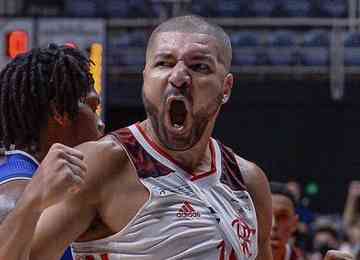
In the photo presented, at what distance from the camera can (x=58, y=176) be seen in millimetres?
2871

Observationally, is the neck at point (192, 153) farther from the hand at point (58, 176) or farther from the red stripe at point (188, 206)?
the hand at point (58, 176)

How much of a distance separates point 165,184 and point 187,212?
11 cm

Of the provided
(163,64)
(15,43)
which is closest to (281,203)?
(163,64)

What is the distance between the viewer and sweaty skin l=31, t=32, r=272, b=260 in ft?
10.7

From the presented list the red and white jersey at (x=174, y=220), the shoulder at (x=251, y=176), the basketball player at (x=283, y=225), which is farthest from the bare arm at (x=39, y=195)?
the basketball player at (x=283, y=225)

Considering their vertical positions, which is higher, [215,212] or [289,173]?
[215,212]

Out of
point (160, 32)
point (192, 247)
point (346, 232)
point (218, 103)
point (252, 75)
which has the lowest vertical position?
point (346, 232)

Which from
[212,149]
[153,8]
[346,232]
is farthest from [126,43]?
[212,149]

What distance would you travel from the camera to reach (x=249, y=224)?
3.55 metres

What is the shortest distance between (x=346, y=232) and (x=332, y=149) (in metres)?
2.65

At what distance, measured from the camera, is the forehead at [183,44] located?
3400 millimetres

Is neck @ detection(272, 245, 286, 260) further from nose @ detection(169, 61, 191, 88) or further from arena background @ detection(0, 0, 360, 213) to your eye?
arena background @ detection(0, 0, 360, 213)

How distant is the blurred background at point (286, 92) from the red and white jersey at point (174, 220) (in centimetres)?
1066

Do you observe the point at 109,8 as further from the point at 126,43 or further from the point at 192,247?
the point at 192,247
